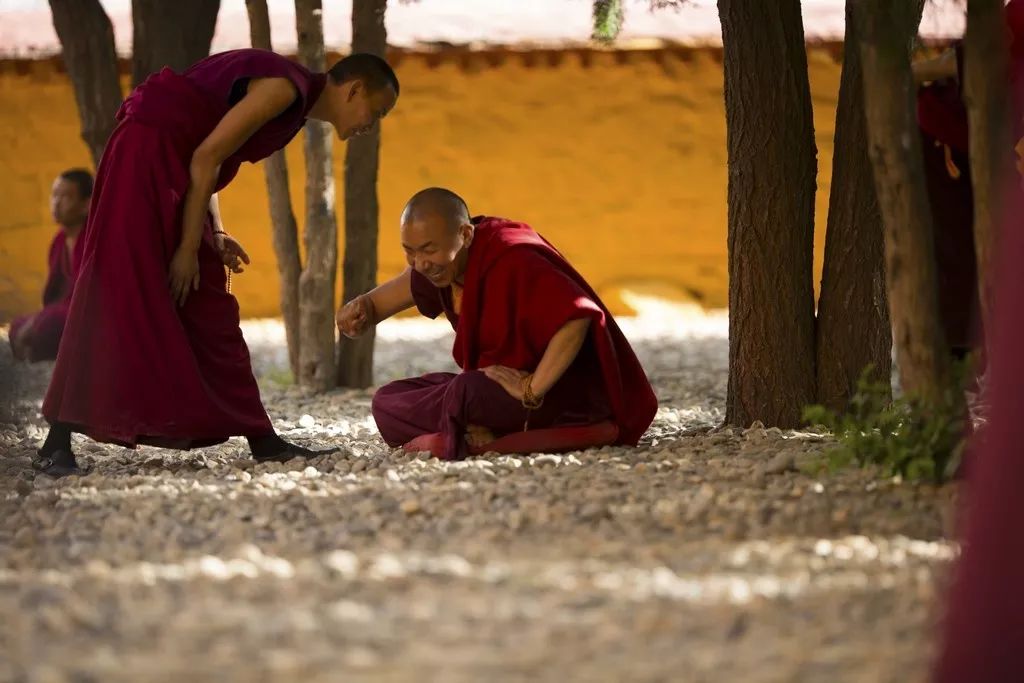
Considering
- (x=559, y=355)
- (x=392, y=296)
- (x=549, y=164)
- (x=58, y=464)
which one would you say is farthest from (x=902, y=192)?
(x=549, y=164)

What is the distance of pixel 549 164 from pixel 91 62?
4.77 metres

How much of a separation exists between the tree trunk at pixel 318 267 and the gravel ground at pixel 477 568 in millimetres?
2175

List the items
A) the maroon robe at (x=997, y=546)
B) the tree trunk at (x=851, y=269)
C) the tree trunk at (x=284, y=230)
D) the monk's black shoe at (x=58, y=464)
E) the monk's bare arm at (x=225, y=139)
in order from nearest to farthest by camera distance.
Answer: the maroon robe at (x=997, y=546)
the monk's bare arm at (x=225, y=139)
the monk's black shoe at (x=58, y=464)
the tree trunk at (x=851, y=269)
the tree trunk at (x=284, y=230)

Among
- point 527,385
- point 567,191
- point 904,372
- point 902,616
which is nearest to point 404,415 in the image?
point 527,385

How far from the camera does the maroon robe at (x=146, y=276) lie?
13.6 feet

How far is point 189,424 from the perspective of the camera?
423cm

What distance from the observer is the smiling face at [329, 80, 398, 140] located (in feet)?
14.3

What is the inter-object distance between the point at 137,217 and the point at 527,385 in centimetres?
120

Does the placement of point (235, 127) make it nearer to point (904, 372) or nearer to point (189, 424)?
point (189, 424)

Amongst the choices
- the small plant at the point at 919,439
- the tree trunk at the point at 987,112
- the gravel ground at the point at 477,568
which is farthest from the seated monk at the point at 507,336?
the tree trunk at the point at 987,112

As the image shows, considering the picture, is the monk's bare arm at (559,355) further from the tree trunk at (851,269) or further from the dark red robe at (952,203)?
the dark red robe at (952,203)

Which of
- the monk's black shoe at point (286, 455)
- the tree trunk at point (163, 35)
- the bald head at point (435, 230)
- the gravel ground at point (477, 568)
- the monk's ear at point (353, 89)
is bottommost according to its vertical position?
the monk's black shoe at point (286, 455)

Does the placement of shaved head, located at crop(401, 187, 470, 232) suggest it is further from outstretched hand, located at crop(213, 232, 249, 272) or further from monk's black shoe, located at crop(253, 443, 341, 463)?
monk's black shoe, located at crop(253, 443, 341, 463)

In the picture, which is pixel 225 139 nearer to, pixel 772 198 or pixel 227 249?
pixel 227 249
